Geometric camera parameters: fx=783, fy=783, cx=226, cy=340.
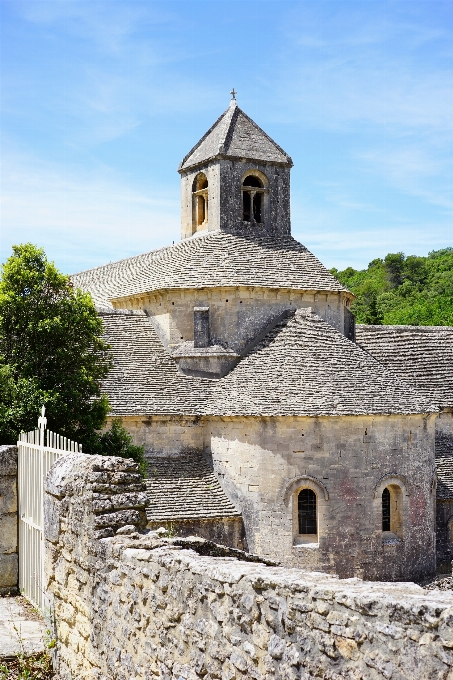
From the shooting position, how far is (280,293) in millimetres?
22672

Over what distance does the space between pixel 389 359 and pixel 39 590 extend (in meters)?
20.7

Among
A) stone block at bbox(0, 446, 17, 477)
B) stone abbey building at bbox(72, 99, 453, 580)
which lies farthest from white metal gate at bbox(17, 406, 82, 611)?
stone abbey building at bbox(72, 99, 453, 580)

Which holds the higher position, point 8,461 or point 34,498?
point 8,461

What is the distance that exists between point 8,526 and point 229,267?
14.8 meters

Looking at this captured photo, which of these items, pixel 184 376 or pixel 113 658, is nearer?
pixel 113 658

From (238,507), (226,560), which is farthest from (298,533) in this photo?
(226,560)

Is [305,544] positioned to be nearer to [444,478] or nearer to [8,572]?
[444,478]

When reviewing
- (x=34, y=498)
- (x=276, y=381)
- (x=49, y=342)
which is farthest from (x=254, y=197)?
(x=34, y=498)

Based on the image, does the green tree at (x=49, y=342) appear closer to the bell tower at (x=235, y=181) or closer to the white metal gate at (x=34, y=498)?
the white metal gate at (x=34, y=498)

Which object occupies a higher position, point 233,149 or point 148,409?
point 233,149

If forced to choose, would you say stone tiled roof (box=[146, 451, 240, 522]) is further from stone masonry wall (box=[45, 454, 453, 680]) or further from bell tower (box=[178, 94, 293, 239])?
stone masonry wall (box=[45, 454, 453, 680])

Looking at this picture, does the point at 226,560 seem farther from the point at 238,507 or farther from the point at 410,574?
the point at 410,574

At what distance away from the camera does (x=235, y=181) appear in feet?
81.1

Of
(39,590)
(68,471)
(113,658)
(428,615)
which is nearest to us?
(428,615)
